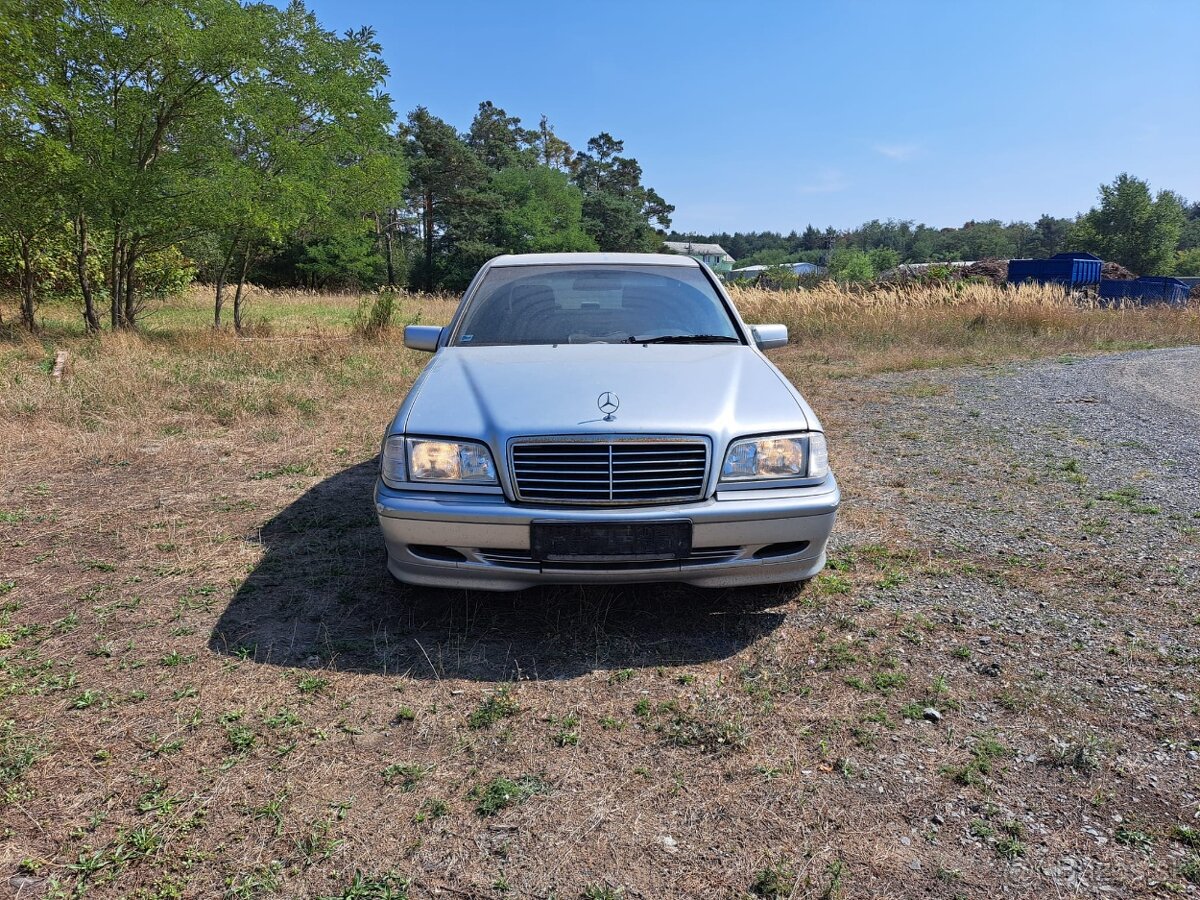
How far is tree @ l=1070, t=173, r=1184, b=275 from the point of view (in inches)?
2596

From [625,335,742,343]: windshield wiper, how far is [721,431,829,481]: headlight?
1101 mm

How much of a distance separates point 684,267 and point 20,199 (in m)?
11.2

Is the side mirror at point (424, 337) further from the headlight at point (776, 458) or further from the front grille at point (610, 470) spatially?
the headlight at point (776, 458)

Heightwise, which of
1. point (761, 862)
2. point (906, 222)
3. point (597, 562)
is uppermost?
point (906, 222)

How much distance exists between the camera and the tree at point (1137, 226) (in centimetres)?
6594

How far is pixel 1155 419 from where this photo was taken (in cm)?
734

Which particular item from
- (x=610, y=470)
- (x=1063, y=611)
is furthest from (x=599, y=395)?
(x=1063, y=611)

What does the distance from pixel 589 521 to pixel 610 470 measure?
0.21 metres

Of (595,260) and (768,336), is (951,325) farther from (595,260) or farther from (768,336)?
(595,260)

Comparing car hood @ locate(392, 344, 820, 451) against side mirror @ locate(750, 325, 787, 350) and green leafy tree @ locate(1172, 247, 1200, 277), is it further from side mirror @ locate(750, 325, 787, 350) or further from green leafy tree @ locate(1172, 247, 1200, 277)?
green leafy tree @ locate(1172, 247, 1200, 277)

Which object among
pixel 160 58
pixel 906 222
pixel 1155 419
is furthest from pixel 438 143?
pixel 906 222

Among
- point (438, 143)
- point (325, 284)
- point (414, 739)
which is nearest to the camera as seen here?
point (414, 739)

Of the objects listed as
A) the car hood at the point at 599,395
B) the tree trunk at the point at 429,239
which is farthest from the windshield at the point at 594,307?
the tree trunk at the point at 429,239

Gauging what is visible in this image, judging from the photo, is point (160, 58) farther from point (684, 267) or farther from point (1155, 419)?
point (1155, 419)
